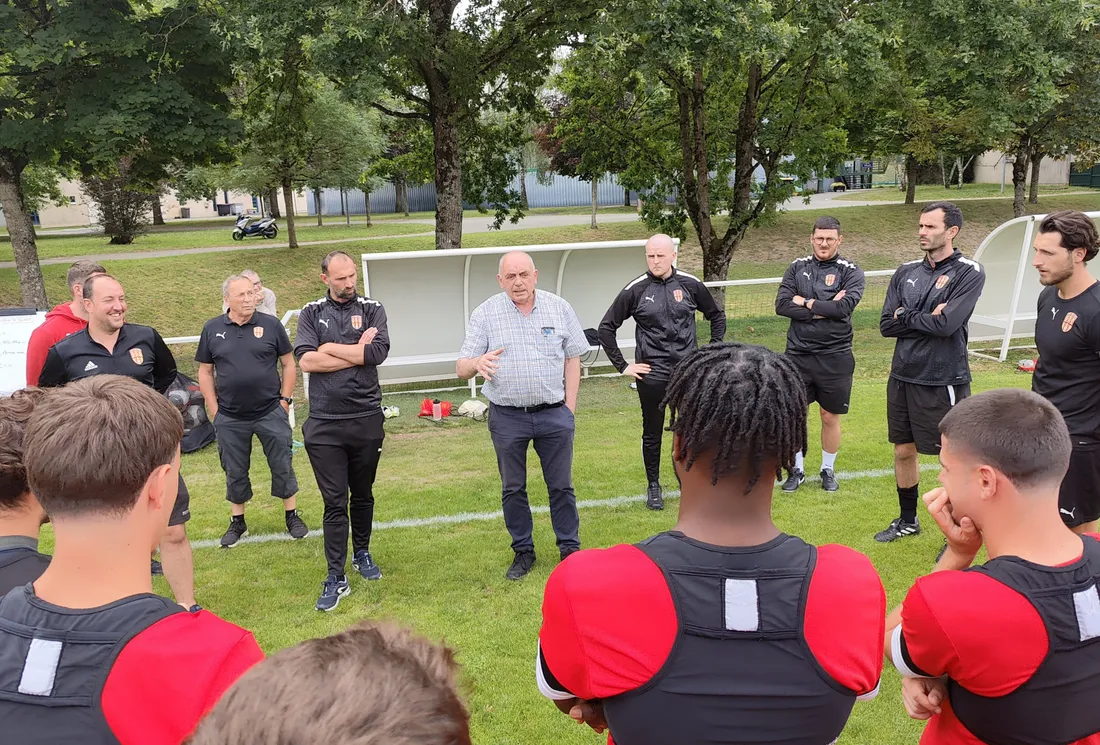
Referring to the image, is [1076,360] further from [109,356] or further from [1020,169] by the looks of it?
[1020,169]

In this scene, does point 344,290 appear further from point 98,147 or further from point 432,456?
point 98,147

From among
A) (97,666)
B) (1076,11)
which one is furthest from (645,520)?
(1076,11)

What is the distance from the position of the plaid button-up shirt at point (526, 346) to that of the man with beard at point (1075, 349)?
2785 mm

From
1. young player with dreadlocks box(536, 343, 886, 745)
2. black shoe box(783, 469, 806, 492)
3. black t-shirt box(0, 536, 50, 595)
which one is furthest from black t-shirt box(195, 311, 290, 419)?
young player with dreadlocks box(536, 343, 886, 745)

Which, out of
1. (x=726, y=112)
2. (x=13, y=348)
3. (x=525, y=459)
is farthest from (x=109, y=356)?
(x=726, y=112)

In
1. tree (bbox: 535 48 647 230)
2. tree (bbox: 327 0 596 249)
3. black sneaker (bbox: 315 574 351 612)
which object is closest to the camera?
black sneaker (bbox: 315 574 351 612)

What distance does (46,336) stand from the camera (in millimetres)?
5016

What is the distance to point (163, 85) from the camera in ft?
38.0

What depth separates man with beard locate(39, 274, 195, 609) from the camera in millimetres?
4633

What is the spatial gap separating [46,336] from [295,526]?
2248mm

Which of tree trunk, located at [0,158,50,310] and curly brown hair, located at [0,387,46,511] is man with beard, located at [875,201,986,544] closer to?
curly brown hair, located at [0,387,46,511]

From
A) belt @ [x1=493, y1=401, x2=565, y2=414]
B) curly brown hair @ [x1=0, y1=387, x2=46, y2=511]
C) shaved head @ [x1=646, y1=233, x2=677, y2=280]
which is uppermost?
shaved head @ [x1=646, y1=233, x2=677, y2=280]

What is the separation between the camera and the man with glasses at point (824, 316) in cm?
635

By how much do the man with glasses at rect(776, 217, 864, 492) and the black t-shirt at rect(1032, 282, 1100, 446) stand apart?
207 cm
